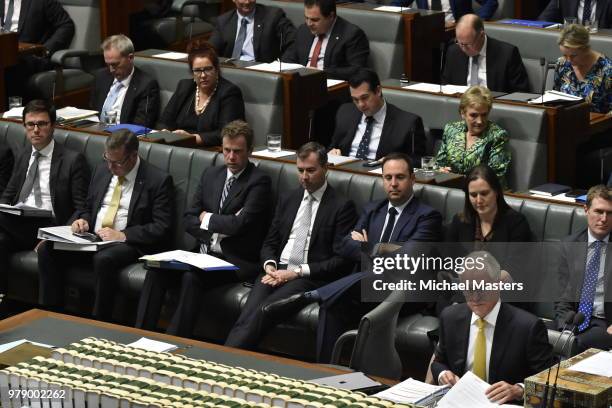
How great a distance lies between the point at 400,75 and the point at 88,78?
1754mm

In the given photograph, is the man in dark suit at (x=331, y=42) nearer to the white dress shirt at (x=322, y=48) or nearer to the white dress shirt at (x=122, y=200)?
the white dress shirt at (x=322, y=48)

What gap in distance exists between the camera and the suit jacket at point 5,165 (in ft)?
18.8

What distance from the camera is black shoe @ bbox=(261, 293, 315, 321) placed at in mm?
4734

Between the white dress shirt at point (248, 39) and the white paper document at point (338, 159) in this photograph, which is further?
the white dress shirt at point (248, 39)

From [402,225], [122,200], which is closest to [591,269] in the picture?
[402,225]

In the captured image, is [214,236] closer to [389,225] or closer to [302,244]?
[302,244]

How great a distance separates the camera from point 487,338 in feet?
12.5

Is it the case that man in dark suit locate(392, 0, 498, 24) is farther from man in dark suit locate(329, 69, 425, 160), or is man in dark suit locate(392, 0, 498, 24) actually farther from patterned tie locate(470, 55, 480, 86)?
man in dark suit locate(329, 69, 425, 160)

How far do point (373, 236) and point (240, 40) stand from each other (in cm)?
253

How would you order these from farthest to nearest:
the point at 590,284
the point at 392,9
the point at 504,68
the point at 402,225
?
the point at 392,9 < the point at 504,68 < the point at 402,225 < the point at 590,284

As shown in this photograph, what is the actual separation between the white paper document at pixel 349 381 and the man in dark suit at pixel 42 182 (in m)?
2.24

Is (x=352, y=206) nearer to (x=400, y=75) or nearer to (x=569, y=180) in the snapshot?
(x=569, y=180)

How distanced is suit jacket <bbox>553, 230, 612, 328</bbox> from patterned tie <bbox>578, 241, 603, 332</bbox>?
0.02m

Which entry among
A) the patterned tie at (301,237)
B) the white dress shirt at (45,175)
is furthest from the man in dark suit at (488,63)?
the white dress shirt at (45,175)
